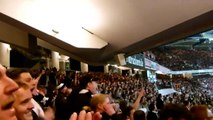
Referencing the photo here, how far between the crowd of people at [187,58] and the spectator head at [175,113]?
38.4ft

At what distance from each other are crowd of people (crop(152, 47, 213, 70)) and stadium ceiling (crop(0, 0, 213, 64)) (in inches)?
222

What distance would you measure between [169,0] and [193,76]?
47.0 feet

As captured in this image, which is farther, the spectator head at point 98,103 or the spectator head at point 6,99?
the spectator head at point 98,103

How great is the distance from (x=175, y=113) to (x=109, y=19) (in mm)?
5592

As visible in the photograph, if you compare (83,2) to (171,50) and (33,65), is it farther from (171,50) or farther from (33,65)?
(171,50)

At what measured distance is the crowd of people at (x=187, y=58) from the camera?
15770 millimetres

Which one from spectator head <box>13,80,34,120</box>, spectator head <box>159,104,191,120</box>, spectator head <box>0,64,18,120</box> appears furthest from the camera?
spectator head <box>159,104,191,120</box>

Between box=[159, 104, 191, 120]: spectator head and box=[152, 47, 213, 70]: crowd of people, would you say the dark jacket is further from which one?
box=[152, 47, 213, 70]: crowd of people

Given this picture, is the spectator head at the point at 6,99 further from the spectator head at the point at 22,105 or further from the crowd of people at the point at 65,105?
the spectator head at the point at 22,105

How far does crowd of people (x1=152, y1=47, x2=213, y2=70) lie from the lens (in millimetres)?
15770

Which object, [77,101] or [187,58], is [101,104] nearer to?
[77,101]

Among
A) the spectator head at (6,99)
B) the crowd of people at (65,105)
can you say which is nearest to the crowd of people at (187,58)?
the crowd of people at (65,105)

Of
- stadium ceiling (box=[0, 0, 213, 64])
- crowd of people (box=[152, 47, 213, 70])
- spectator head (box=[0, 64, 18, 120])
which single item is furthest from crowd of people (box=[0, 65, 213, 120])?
crowd of people (box=[152, 47, 213, 70])

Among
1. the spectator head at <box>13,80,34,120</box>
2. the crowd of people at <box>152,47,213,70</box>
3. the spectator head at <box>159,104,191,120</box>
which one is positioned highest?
the crowd of people at <box>152,47,213,70</box>
